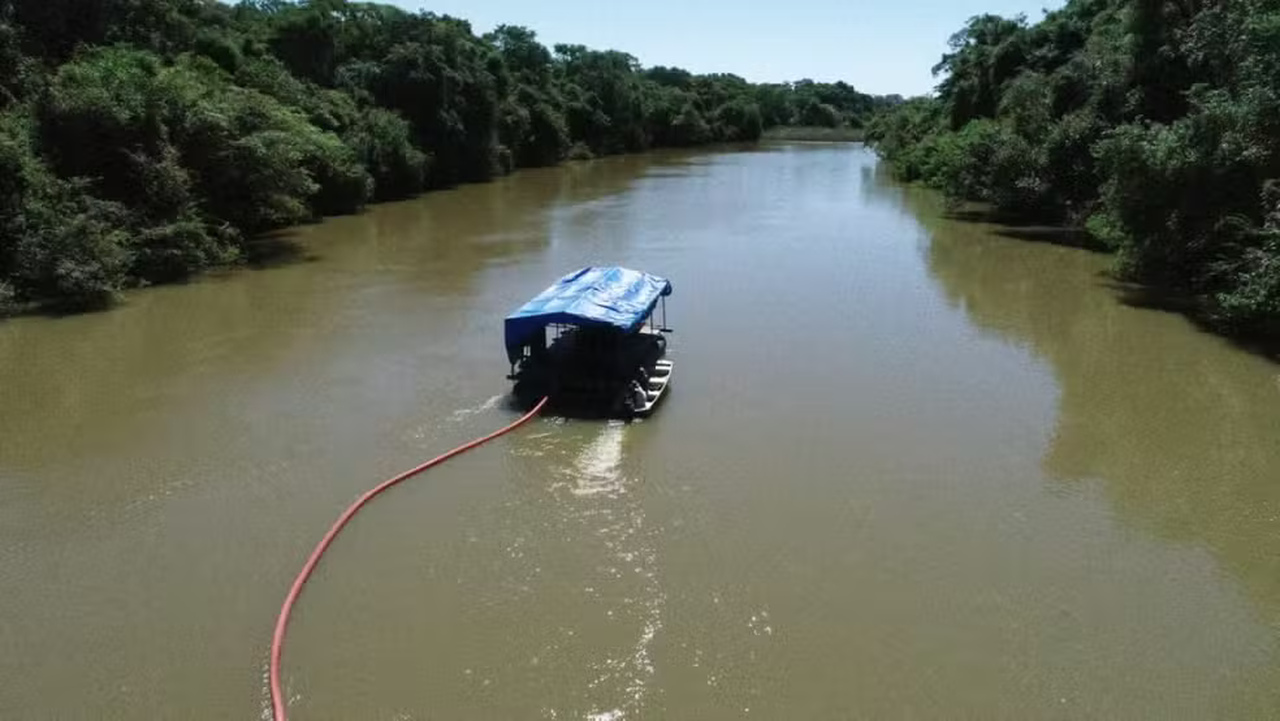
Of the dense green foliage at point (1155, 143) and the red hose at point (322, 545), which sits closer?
the red hose at point (322, 545)

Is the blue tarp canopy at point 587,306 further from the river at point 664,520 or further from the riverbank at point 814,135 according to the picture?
the riverbank at point 814,135

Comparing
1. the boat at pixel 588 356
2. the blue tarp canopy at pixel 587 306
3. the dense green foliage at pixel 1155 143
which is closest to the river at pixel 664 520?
the boat at pixel 588 356

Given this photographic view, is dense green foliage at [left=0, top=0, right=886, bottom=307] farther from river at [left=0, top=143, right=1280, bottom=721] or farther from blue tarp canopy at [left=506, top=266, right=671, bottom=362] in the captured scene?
blue tarp canopy at [left=506, top=266, right=671, bottom=362]

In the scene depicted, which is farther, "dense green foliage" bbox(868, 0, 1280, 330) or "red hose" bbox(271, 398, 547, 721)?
"dense green foliage" bbox(868, 0, 1280, 330)

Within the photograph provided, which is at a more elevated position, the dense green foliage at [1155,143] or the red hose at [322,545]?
the dense green foliage at [1155,143]

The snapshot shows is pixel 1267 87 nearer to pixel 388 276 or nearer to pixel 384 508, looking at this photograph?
pixel 384 508

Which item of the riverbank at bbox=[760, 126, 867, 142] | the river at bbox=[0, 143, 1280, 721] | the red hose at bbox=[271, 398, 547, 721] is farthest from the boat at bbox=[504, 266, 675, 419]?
the riverbank at bbox=[760, 126, 867, 142]

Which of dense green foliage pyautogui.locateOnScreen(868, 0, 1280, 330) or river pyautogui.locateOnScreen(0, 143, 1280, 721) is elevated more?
dense green foliage pyautogui.locateOnScreen(868, 0, 1280, 330)

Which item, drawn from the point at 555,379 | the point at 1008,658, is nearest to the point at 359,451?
the point at 555,379

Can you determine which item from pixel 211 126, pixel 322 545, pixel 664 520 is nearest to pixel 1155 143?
pixel 664 520
